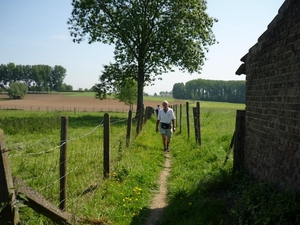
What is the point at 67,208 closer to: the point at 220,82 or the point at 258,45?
the point at 258,45

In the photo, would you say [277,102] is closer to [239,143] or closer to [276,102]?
[276,102]

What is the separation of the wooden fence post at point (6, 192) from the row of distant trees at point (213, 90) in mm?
127663

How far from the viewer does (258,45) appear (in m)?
5.71

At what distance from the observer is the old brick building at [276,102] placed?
13.5ft

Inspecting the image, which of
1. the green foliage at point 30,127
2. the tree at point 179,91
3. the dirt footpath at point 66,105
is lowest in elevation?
the dirt footpath at point 66,105

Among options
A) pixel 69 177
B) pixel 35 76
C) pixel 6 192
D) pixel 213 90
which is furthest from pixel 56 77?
pixel 6 192

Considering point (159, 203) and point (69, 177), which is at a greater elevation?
point (69, 177)

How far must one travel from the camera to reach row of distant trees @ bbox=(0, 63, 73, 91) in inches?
5384

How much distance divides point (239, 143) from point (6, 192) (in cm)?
506

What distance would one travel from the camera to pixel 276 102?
4.78 metres

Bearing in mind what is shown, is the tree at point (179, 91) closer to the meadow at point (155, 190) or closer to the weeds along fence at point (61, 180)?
the weeds along fence at point (61, 180)

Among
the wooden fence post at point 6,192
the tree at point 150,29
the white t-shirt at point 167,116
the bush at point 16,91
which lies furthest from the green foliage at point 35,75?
the wooden fence post at point 6,192

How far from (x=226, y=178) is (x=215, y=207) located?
125 centimetres

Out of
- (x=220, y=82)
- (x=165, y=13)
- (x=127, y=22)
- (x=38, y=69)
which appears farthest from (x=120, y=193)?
(x=38, y=69)
